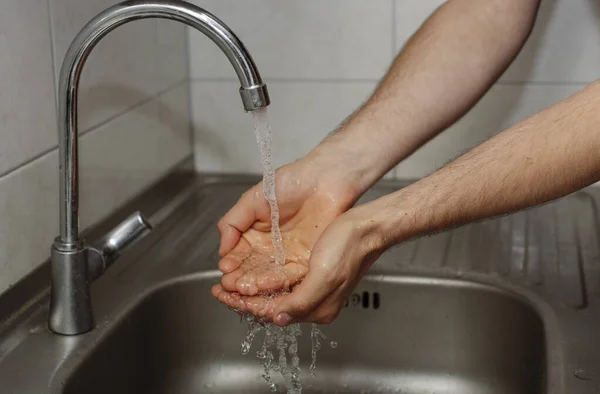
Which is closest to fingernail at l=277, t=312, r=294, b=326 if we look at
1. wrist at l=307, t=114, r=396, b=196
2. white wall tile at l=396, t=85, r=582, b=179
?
wrist at l=307, t=114, r=396, b=196

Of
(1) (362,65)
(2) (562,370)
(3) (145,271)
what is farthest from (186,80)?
(2) (562,370)

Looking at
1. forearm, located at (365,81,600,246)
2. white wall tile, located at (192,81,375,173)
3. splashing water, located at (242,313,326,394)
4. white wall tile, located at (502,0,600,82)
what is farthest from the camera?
white wall tile, located at (192,81,375,173)

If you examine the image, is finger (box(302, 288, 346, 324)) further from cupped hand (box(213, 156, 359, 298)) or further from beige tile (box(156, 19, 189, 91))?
beige tile (box(156, 19, 189, 91))

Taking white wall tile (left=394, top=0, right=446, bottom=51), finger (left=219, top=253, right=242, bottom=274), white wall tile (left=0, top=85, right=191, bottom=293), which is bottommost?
finger (left=219, top=253, right=242, bottom=274)

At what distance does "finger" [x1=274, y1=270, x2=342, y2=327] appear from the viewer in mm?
681

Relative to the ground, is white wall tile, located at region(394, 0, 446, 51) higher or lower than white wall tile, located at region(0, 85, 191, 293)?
higher

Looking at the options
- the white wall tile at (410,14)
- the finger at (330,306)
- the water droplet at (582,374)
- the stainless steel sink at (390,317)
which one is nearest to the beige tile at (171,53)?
the stainless steel sink at (390,317)

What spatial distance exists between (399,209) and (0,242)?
41cm

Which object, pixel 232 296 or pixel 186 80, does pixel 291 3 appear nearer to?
pixel 186 80

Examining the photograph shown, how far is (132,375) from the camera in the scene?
2.88 feet

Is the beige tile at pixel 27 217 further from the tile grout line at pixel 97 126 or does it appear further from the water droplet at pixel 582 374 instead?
the water droplet at pixel 582 374

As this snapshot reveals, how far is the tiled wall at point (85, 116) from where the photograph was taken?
0.80 metres

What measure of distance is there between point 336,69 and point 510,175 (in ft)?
1.89

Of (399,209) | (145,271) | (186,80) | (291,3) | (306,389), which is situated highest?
(291,3)
